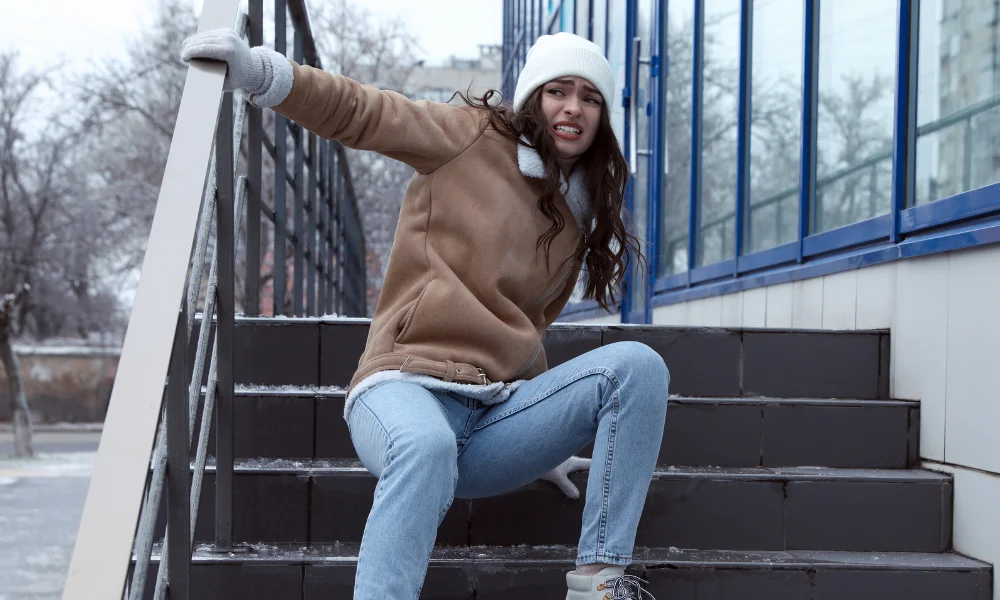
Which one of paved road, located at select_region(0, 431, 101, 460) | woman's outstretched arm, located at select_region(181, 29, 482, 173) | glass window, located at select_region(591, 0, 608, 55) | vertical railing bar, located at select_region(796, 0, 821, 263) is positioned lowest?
paved road, located at select_region(0, 431, 101, 460)

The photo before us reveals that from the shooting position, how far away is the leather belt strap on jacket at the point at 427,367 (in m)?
1.91

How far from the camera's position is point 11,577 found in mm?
6441

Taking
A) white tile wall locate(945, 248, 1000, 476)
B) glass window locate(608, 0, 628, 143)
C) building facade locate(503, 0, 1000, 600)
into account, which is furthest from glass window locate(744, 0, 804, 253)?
glass window locate(608, 0, 628, 143)

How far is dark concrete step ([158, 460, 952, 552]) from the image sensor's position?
2328mm

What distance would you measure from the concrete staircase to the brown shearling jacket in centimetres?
48

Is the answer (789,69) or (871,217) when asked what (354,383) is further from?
(789,69)

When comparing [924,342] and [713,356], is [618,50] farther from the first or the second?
[924,342]

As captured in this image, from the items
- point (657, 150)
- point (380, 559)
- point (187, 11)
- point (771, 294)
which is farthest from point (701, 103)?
point (187, 11)

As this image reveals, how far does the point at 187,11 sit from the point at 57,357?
15.3 metres

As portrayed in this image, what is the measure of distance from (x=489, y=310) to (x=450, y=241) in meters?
0.17

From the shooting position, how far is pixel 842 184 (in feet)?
12.0

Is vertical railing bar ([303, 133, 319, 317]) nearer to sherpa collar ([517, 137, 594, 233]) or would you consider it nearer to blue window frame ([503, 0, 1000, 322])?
blue window frame ([503, 0, 1000, 322])

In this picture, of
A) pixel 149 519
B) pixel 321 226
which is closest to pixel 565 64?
pixel 149 519

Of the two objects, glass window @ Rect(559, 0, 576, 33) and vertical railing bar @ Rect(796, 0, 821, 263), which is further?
glass window @ Rect(559, 0, 576, 33)
